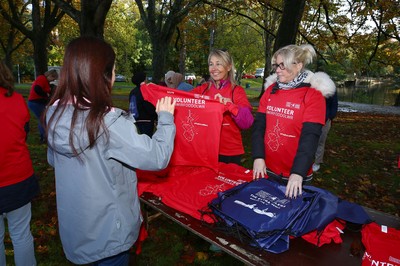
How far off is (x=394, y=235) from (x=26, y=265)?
3118mm

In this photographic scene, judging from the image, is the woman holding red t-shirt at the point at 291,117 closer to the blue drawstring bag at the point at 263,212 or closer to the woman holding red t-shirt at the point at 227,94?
the blue drawstring bag at the point at 263,212

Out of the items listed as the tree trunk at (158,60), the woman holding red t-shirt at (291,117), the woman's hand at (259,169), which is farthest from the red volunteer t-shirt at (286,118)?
the tree trunk at (158,60)

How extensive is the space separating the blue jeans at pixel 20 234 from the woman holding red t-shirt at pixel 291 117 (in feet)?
7.09

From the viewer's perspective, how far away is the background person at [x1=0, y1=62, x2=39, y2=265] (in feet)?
8.00

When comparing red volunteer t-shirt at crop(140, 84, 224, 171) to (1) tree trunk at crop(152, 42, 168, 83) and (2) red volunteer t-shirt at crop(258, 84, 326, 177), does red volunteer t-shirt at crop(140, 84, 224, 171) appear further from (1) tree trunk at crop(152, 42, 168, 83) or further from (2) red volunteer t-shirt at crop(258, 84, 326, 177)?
(1) tree trunk at crop(152, 42, 168, 83)

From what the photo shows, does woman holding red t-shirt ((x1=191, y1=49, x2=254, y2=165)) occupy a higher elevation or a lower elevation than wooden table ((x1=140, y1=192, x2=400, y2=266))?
higher

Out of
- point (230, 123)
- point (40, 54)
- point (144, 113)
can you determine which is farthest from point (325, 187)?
point (40, 54)

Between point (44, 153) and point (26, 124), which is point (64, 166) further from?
point (44, 153)

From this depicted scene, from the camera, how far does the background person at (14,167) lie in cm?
244

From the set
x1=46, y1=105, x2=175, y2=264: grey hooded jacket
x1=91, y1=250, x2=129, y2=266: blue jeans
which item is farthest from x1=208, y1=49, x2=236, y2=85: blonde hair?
x1=91, y1=250, x2=129, y2=266: blue jeans

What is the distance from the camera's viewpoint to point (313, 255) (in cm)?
204

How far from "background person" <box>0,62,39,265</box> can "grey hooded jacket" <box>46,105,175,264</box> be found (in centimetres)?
77

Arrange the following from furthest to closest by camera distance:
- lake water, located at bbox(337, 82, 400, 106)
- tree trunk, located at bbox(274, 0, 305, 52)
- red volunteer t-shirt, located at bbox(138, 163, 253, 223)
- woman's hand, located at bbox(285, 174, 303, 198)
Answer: lake water, located at bbox(337, 82, 400, 106) < tree trunk, located at bbox(274, 0, 305, 52) < red volunteer t-shirt, located at bbox(138, 163, 253, 223) < woman's hand, located at bbox(285, 174, 303, 198)

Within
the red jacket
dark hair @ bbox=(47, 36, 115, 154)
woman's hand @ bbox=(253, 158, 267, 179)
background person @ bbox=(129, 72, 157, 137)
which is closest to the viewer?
dark hair @ bbox=(47, 36, 115, 154)
